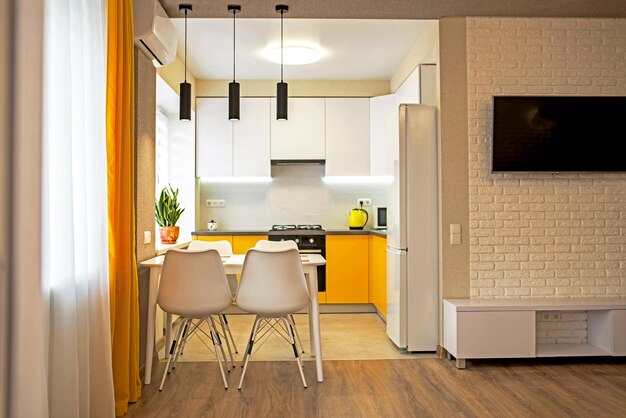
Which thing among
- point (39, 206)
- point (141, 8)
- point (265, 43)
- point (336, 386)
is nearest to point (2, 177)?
point (39, 206)

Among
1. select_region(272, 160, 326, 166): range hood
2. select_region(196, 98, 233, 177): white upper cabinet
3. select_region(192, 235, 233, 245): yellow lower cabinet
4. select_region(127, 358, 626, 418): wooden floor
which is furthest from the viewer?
select_region(272, 160, 326, 166): range hood

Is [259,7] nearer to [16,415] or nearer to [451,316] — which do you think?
[451,316]

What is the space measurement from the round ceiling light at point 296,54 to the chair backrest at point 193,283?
251 cm

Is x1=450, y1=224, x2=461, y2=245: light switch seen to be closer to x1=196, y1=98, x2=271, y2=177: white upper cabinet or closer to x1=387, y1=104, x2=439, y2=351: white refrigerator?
x1=387, y1=104, x2=439, y2=351: white refrigerator

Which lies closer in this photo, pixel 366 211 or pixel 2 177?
pixel 2 177

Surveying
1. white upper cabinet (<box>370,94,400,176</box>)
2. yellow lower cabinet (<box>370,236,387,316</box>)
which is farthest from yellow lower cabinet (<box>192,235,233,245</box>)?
white upper cabinet (<box>370,94,400,176</box>)

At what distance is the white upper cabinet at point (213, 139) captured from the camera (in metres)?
6.14

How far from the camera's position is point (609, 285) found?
416cm

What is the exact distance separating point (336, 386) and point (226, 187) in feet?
11.9

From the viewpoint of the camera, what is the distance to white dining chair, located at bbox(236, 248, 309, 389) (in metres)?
3.37

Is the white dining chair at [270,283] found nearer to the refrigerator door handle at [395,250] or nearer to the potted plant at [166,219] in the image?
the refrigerator door handle at [395,250]

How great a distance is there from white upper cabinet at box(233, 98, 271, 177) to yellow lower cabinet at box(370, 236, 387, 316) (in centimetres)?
156

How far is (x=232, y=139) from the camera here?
243 inches

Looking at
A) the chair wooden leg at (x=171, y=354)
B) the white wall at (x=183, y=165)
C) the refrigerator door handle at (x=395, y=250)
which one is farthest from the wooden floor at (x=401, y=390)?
the white wall at (x=183, y=165)
